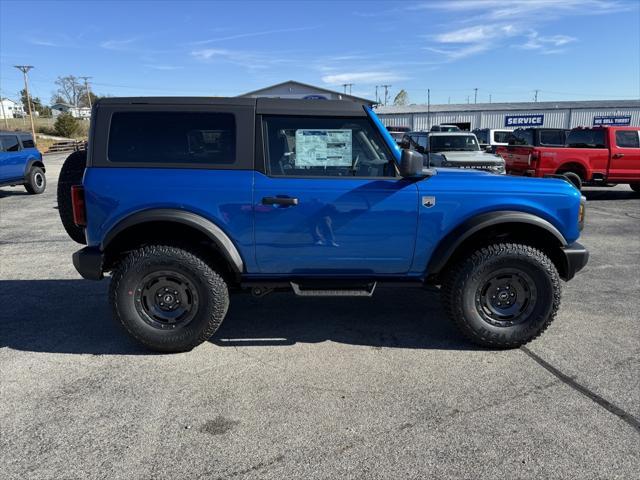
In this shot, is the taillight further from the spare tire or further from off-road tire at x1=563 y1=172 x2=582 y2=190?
off-road tire at x1=563 y1=172 x2=582 y2=190

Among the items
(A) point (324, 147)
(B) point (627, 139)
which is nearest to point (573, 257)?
(A) point (324, 147)

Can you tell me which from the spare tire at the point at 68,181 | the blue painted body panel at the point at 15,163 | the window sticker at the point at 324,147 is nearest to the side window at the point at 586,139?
the window sticker at the point at 324,147

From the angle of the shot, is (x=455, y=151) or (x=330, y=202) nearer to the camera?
(x=330, y=202)

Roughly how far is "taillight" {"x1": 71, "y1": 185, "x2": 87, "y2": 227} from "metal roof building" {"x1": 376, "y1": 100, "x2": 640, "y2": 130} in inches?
1475

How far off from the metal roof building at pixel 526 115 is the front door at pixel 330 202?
36.6m

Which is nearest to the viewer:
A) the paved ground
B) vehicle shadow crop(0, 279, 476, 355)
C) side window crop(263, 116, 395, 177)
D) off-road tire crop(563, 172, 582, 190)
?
the paved ground

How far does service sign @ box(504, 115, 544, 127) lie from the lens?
39.7 metres

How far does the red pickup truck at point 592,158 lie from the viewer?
39.6ft

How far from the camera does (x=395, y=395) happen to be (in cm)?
315

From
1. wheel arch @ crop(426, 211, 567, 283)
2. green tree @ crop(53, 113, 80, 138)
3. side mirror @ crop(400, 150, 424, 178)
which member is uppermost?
green tree @ crop(53, 113, 80, 138)

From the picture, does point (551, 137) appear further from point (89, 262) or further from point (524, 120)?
point (524, 120)

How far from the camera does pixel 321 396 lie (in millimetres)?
3146

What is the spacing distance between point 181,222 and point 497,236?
8.42ft

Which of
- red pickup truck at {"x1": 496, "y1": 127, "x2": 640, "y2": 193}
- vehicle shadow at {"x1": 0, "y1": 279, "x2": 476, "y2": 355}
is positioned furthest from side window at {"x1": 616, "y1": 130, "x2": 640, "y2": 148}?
vehicle shadow at {"x1": 0, "y1": 279, "x2": 476, "y2": 355}
